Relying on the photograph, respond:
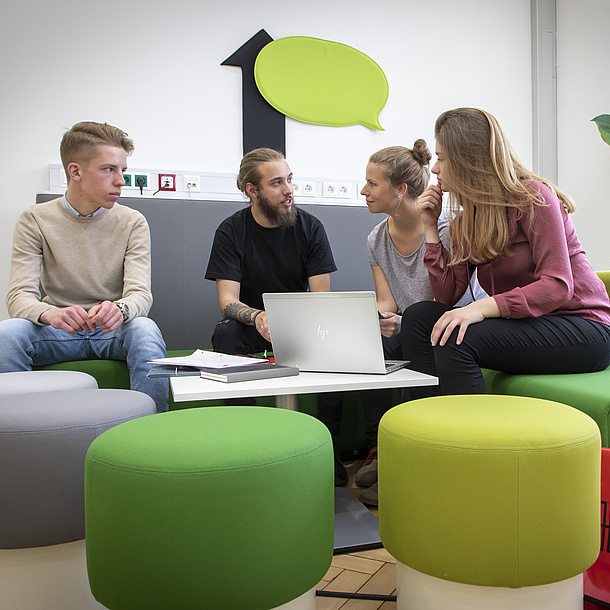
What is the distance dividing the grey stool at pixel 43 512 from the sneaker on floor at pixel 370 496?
2.70 ft

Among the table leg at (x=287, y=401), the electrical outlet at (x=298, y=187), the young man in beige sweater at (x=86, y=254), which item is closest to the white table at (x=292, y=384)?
the table leg at (x=287, y=401)

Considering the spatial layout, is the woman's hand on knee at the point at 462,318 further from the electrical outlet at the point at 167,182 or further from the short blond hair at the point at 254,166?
the electrical outlet at the point at 167,182

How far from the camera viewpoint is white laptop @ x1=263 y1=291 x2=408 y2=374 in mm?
1369

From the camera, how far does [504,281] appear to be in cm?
169

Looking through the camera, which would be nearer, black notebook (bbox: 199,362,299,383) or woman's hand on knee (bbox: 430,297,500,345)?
black notebook (bbox: 199,362,299,383)

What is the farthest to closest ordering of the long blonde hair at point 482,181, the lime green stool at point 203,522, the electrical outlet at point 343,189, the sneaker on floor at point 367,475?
1. the electrical outlet at point 343,189
2. the sneaker on floor at point 367,475
3. the long blonde hair at point 482,181
4. the lime green stool at point 203,522

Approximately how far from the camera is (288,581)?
87 cm

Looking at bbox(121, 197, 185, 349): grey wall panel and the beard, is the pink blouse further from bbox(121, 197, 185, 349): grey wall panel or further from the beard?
bbox(121, 197, 185, 349): grey wall panel

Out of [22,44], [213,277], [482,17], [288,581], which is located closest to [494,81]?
[482,17]

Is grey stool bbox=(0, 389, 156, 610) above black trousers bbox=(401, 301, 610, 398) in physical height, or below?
below

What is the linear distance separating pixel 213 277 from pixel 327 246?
49cm

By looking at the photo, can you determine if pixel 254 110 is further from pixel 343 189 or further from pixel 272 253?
pixel 272 253

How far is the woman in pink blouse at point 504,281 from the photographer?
1.51 metres

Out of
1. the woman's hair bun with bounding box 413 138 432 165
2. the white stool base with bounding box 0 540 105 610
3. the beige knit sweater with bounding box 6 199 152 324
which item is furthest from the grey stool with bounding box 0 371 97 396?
the woman's hair bun with bounding box 413 138 432 165
